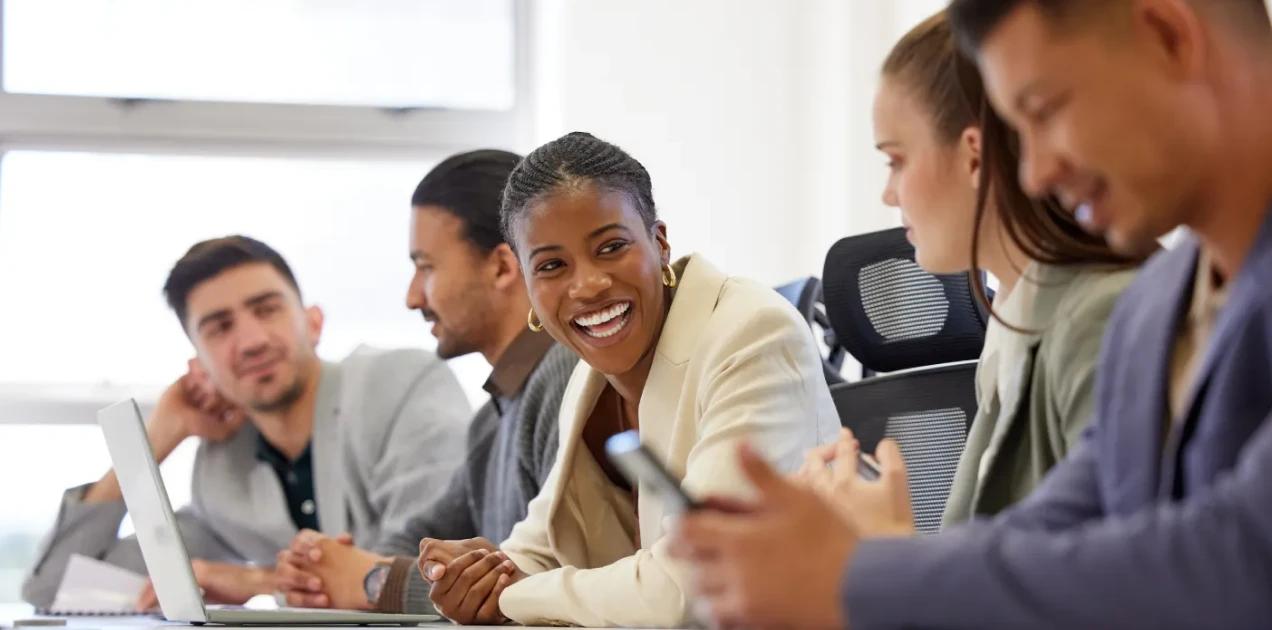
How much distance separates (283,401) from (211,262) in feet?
1.21

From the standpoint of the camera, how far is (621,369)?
194 centimetres

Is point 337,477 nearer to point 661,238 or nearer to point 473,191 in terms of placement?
point 473,191

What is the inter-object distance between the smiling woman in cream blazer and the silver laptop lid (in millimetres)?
304

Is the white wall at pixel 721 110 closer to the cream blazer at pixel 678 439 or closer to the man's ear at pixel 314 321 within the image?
the man's ear at pixel 314 321

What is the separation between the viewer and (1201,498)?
704mm

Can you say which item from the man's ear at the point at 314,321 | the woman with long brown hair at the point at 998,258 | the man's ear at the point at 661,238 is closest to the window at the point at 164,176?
the man's ear at the point at 314,321

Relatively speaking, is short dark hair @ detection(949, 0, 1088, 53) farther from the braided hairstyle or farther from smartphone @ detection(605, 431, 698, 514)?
the braided hairstyle

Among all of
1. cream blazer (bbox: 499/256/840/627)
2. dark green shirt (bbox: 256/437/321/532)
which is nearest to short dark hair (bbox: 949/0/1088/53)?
cream blazer (bbox: 499/256/840/627)

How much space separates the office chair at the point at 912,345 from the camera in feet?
6.74

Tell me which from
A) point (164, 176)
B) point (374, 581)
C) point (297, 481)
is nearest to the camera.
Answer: point (374, 581)

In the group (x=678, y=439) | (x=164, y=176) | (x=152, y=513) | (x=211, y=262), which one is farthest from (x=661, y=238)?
(x=164, y=176)

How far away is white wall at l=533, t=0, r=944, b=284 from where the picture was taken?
12.4 feet

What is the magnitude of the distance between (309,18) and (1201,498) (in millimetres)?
3589

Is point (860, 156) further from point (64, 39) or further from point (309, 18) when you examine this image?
point (64, 39)
